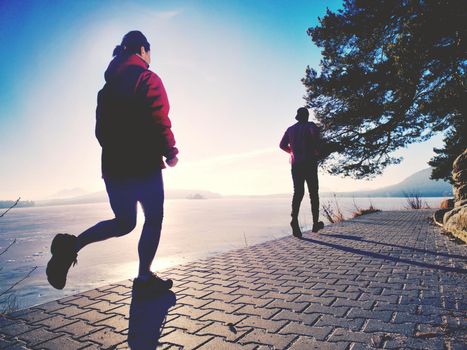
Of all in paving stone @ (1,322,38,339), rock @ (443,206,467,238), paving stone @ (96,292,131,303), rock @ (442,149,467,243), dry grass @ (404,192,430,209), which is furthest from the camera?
dry grass @ (404,192,430,209)

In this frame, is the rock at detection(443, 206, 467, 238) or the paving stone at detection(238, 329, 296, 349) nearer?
the paving stone at detection(238, 329, 296, 349)

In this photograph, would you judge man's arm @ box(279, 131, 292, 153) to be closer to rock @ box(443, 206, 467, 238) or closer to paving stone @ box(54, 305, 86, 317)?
rock @ box(443, 206, 467, 238)

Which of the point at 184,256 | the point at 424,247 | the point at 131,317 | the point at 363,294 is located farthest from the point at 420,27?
the point at 131,317

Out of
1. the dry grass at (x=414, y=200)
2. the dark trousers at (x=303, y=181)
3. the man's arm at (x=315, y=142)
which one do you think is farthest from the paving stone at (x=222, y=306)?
the dry grass at (x=414, y=200)

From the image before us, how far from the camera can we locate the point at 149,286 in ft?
9.22

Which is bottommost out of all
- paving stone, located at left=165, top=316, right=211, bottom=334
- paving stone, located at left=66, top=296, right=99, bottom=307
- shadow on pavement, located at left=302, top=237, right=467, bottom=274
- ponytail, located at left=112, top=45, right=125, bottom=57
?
shadow on pavement, located at left=302, top=237, right=467, bottom=274

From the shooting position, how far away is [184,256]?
6.64 metres

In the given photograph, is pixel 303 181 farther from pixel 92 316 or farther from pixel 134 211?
pixel 92 316

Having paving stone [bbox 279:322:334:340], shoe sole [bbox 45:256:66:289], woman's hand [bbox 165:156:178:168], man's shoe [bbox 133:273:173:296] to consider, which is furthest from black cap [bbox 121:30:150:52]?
paving stone [bbox 279:322:334:340]

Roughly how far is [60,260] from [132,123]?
1273 millimetres

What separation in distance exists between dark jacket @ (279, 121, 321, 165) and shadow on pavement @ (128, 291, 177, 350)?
4045mm

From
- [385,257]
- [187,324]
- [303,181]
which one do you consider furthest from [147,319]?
[303,181]

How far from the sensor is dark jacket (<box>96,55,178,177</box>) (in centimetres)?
261

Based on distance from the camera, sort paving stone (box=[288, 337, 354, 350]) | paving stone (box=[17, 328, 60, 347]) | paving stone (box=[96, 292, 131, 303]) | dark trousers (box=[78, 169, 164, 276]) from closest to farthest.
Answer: paving stone (box=[288, 337, 354, 350]) → paving stone (box=[17, 328, 60, 347]) → dark trousers (box=[78, 169, 164, 276]) → paving stone (box=[96, 292, 131, 303])
